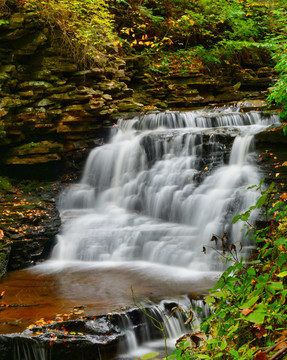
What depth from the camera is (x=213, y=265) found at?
6258 millimetres

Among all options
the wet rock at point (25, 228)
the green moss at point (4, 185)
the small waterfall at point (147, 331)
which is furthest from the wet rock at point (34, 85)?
the small waterfall at point (147, 331)

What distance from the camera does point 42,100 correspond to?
953 centimetres

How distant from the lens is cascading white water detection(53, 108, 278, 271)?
23.0 ft

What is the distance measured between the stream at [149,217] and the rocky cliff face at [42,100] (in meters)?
0.90

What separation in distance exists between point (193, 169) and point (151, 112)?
11.1ft

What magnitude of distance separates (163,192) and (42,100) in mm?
4242

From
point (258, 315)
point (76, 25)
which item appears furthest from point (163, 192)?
point (258, 315)

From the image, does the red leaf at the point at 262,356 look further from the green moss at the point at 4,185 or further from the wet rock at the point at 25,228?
the green moss at the point at 4,185

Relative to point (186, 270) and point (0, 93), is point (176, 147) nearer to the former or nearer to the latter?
point (186, 270)

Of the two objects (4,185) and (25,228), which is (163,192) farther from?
(4,185)

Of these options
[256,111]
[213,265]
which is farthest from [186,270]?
[256,111]

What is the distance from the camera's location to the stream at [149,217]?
5.30 metres

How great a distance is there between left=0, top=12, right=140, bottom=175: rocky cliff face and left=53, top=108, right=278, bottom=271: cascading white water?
2.97ft

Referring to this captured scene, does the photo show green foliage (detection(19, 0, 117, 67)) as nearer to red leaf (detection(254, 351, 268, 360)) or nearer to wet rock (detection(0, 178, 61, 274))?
wet rock (detection(0, 178, 61, 274))
